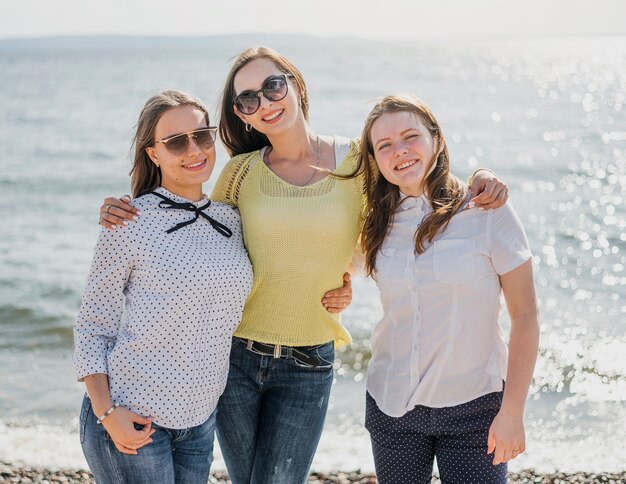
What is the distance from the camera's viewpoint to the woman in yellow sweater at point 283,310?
3.82 m

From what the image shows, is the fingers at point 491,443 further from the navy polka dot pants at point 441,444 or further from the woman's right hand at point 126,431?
the woman's right hand at point 126,431

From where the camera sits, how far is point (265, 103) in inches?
158

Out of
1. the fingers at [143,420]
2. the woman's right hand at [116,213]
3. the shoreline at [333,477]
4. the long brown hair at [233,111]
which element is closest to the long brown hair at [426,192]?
the long brown hair at [233,111]

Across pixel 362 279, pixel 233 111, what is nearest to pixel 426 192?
pixel 233 111

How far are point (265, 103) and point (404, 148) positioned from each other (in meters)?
0.89

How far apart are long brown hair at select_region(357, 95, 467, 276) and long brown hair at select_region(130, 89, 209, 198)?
90 cm

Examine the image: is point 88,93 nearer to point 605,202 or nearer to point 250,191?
point 605,202

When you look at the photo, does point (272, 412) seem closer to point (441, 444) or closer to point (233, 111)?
point (441, 444)

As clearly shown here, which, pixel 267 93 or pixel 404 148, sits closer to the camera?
pixel 404 148

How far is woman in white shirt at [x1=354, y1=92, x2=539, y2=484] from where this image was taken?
3311 mm

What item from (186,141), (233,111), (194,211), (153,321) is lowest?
(153,321)

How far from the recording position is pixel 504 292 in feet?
11.0

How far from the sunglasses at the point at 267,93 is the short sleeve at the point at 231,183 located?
32 cm

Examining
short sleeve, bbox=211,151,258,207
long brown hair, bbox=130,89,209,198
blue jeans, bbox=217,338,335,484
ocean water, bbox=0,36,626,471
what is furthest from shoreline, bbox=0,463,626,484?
long brown hair, bbox=130,89,209,198
